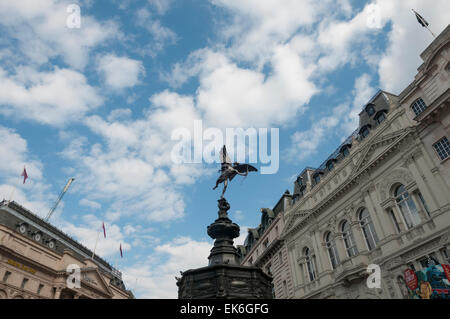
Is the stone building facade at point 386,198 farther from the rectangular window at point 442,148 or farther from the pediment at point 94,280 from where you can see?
the pediment at point 94,280

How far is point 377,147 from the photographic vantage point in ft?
79.4

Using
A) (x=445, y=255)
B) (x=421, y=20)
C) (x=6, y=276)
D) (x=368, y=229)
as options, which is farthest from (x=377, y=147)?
(x=6, y=276)

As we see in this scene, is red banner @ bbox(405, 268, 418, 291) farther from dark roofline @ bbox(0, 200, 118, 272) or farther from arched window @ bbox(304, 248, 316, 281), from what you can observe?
dark roofline @ bbox(0, 200, 118, 272)

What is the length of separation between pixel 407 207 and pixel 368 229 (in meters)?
4.09

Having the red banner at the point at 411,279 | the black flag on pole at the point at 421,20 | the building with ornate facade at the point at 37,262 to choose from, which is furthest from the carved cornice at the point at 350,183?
the building with ornate facade at the point at 37,262

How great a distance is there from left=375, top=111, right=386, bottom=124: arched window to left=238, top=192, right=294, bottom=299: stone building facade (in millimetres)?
16098

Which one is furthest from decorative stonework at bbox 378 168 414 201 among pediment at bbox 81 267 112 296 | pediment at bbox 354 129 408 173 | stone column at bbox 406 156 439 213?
pediment at bbox 81 267 112 296

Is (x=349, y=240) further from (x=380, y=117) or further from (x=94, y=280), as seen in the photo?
(x=94, y=280)

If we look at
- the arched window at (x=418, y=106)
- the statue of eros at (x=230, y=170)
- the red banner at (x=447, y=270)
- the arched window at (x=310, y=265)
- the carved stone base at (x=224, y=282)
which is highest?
the arched window at (x=418, y=106)

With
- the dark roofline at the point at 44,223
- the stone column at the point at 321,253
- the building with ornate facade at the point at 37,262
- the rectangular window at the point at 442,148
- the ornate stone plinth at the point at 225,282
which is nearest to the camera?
the ornate stone plinth at the point at 225,282

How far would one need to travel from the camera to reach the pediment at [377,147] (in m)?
22.4

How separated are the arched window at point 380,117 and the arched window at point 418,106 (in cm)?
291
